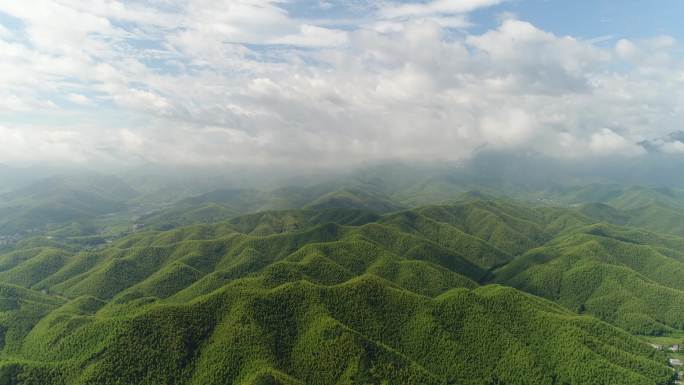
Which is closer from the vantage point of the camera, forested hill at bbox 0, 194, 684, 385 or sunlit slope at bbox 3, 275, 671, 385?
sunlit slope at bbox 3, 275, 671, 385

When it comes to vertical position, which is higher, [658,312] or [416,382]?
[416,382]

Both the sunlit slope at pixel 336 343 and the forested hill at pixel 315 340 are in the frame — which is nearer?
the sunlit slope at pixel 336 343

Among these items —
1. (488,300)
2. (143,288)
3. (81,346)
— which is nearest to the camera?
(81,346)

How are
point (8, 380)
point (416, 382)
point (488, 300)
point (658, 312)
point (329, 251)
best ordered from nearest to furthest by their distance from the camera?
point (8, 380)
point (416, 382)
point (488, 300)
point (658, 312)
point (329, 251)

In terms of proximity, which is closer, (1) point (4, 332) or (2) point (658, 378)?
(2) point (658, 378)

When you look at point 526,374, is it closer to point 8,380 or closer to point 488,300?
point 488,300

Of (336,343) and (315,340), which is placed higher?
(336,343)

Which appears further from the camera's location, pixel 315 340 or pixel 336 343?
pixel 315 340

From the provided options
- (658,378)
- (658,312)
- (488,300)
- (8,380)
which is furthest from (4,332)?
(658,312)


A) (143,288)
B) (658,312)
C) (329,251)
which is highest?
(329,251)
